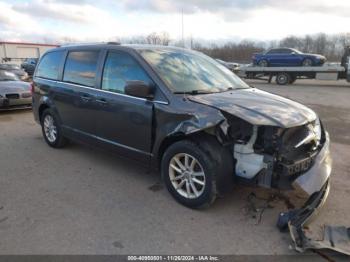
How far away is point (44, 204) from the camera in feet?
12.9

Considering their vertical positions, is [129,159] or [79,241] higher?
[129,159]

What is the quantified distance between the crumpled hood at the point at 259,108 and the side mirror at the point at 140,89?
51cm

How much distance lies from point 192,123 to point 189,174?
1.97 ft

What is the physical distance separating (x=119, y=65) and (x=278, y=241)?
294 centimetres

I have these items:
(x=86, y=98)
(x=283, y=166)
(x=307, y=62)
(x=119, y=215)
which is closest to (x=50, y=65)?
(x=86, y=98)

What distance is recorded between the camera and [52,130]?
616 centimetres

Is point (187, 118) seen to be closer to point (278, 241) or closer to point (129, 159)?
point (129, 159)

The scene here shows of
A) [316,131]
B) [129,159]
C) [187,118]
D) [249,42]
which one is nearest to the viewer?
[187,118]

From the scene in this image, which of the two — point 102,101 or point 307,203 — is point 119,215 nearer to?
point 102,101

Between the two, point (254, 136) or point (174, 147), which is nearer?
point (254, 136)

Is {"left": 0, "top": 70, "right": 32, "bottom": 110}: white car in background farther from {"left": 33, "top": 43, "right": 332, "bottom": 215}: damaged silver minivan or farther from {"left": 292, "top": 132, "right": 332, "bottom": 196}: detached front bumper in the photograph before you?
{"left": 292, "top": 132, "right": 332, "bottom": 196}: detached front bumper

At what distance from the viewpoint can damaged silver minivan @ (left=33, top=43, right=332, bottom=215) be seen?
341cm

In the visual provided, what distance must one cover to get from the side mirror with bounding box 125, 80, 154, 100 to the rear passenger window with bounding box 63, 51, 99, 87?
114cm

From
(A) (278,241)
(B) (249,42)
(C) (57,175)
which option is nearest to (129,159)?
(C) (57,175)
